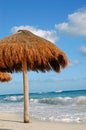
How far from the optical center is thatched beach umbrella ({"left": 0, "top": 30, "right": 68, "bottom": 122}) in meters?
10.7

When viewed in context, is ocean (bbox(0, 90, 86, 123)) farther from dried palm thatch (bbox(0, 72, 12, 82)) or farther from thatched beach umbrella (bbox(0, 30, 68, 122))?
thatched beach umbrella (bbox(0, 30, 68, 122))

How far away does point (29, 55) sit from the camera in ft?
35.6

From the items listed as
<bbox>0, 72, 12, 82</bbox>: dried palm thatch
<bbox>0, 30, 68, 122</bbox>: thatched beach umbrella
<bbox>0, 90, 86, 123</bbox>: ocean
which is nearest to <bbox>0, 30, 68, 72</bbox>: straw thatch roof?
<bbox>0, 30, 68, 122</bbox>: thatched beach umbrella

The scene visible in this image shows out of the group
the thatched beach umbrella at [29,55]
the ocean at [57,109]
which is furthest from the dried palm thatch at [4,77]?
the thatched beach umbrella at [29,55]

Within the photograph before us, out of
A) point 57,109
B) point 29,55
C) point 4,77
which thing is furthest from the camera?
point 57,109

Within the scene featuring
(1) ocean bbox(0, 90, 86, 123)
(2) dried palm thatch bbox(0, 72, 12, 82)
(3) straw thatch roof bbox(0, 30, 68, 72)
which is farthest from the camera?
(2) dried palm thatch bbox(0, 72, 12, 82)

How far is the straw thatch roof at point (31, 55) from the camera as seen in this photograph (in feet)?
35.0

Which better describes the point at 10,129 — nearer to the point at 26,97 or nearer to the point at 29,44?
the point at 26,97

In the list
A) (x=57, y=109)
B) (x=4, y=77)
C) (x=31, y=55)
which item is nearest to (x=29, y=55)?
(x=31, y=55)

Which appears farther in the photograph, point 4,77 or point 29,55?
point 4,77

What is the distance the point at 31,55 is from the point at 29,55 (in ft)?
0.20

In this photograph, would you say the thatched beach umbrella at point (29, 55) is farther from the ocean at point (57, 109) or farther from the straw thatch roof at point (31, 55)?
the ocean at point (57, 109)

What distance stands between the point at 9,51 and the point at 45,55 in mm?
1094

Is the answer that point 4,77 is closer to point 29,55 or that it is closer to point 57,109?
point 29,55
